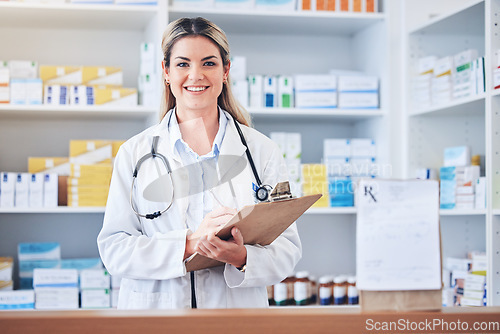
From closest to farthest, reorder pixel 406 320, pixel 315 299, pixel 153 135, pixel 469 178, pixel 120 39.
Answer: pixel 406 320 < pixel 153 135 < pixel 469 178 < pixel 315 299 < pixel 120 39

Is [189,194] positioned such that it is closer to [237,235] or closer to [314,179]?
[237,235]

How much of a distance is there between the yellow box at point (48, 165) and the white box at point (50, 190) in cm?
8

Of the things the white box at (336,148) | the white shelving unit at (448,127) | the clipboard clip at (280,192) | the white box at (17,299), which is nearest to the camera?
the clipboard clip at (280,192)

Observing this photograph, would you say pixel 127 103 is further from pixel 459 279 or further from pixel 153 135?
pixel 459 279

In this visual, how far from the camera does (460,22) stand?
2820mm

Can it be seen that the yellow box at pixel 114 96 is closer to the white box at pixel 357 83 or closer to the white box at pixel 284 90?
the white box at pixel 284 90

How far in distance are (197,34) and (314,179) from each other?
1440 millimetres

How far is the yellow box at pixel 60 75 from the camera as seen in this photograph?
112 inches

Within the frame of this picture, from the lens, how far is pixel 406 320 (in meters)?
0.85

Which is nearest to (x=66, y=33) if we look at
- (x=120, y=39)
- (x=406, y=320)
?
(x=120, y=39)

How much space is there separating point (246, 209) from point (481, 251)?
220 centimetres

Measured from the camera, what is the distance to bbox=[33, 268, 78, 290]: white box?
9.05ft

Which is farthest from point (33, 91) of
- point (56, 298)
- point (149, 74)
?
point (56, 298)

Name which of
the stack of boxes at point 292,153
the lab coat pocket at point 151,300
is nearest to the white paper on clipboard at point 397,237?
the lab coat pocket at point 151,300
